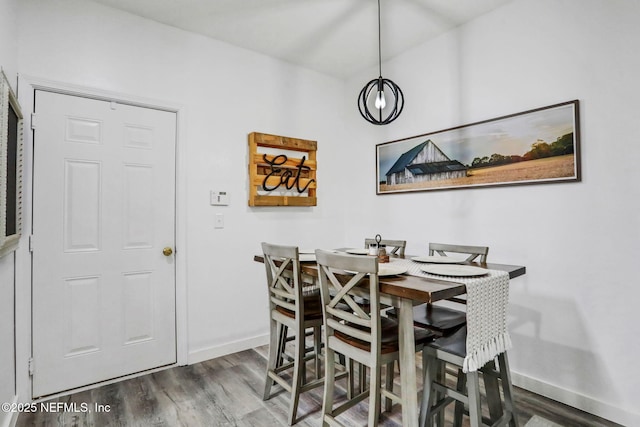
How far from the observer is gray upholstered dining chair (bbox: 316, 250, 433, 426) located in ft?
4.98

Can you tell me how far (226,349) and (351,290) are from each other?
1.80 meters

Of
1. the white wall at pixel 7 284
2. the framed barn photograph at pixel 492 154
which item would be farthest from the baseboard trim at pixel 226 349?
the framed barn photograph at pixel 492 154

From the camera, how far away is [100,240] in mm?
2443

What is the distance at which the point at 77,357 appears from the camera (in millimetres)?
2338

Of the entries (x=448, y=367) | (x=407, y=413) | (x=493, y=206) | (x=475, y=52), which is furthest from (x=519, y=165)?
(x=407, y=413)

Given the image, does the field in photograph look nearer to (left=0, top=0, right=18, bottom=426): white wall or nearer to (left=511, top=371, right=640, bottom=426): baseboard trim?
(left=511, top=371, right=640, bottom=426): baseboard trim

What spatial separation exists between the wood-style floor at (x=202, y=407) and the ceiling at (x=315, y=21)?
2735 millimetres

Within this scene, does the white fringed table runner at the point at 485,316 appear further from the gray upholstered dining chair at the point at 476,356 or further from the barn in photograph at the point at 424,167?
the barn in photograph at the point at 424,167

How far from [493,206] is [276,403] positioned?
6.75ft

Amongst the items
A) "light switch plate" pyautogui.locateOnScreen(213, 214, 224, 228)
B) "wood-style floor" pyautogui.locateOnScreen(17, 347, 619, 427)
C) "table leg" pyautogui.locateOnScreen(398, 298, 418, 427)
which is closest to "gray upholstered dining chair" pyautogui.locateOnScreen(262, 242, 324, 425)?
"wood-style floor" pyautogui.locateOnScreen(17, 347, 619, 427)

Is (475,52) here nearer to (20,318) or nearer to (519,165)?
(519,165)

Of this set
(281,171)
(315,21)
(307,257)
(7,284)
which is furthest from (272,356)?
(315,21)

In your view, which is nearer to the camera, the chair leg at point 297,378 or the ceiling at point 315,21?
the chair leg at point 297,378

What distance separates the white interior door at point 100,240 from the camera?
225cm
